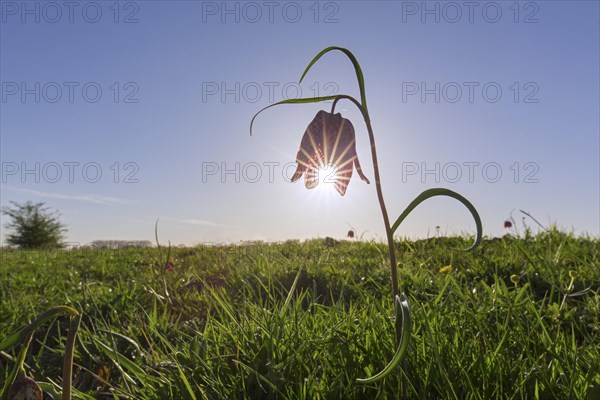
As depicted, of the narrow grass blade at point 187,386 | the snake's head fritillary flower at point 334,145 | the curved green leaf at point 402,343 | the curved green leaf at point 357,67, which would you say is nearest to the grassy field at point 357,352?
the narrow grass blade at point 187,386

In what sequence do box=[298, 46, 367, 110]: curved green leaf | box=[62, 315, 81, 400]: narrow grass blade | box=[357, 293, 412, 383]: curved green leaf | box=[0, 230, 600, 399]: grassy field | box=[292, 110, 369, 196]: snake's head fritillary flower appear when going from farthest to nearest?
1. box=[0, 230, 600, 399]: grassy field
2. box=[292, 110, 369, 196]: snake's head fritillary flower
3. box=[298, 46, 367, 110]: curved green leaf
4. box=[62, 315, 81, 400]: narrow grass blade
5. box=[357, 293, 412, 383]: curved green leaf

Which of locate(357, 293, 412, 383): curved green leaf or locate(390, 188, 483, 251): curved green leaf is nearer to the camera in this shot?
locate(357, 293, 412, 383): curved green leaf

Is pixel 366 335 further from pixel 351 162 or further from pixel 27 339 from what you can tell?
pixel 27 339

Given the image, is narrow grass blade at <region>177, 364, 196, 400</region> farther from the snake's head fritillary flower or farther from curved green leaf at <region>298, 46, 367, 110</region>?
curved green leaf at <region>298, 46, 367, 110</region>

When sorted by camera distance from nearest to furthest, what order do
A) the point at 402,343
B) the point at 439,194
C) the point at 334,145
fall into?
1. the point at 402,343
2. the point at 439,194
3. the point at 334,145

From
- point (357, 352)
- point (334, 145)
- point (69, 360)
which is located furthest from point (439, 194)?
point (69, 360)

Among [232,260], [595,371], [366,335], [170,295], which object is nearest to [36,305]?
[170,295]

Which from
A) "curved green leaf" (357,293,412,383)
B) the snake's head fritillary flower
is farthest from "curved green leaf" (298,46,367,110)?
"curved green leaf" (357,293,412,383)

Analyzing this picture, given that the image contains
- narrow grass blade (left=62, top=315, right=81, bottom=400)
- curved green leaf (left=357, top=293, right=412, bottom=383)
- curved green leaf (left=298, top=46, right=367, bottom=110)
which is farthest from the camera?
curved green leaf (left=298, top=46, right=367, bottom=110)

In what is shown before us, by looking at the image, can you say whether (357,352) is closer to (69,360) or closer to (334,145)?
(334,145)
